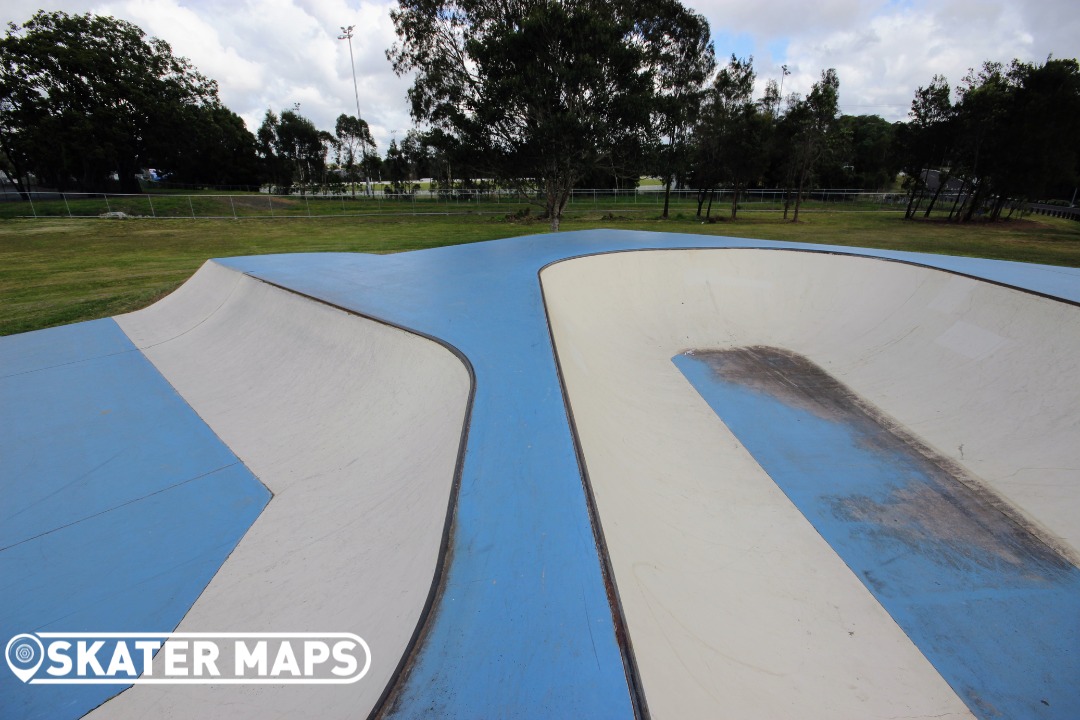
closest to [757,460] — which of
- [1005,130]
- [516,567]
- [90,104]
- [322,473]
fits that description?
[516,567]

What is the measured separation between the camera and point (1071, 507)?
155 inches

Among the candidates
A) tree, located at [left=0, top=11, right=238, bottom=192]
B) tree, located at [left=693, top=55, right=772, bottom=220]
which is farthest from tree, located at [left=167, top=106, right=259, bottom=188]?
tree, located at [left=693, top=55, right=772, bottom=220]

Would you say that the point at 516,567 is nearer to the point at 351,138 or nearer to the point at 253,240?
the point at 253,240

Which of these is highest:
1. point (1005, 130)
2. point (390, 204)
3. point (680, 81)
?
point (680, 81)

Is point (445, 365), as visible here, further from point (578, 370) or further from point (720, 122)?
point (720, 122)

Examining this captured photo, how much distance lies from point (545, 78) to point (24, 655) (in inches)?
684

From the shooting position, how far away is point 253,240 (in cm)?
1878

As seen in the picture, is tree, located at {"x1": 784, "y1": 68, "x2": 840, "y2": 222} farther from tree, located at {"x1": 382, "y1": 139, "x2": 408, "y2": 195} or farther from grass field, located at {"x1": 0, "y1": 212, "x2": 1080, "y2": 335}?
tree, located at {"x1": 382, "y1": 139, "x2": 408, "y2": 195}

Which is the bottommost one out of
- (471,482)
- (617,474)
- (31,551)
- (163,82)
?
(31,551)

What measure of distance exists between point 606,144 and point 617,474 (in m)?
16.1

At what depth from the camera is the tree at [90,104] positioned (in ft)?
94.1

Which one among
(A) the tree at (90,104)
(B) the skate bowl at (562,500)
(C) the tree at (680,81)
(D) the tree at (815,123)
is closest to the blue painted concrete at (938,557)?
(B) the skate bowl at (562,500)

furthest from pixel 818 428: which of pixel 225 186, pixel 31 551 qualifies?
pixel 225 186

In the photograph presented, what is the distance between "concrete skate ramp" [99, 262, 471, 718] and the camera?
7.63ft
